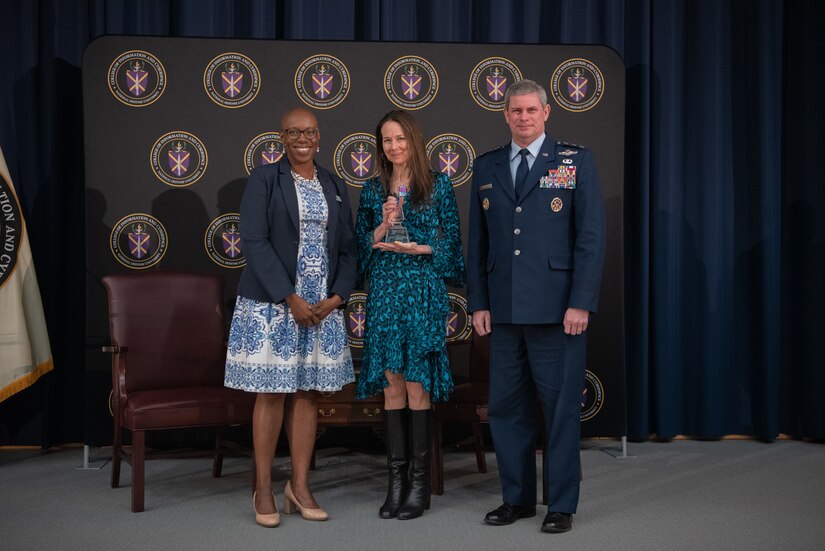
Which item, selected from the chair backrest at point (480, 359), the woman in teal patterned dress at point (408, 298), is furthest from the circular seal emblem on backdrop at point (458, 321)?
the woman in teal patterned dress at point (408, 298)

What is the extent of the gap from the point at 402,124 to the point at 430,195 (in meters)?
0.31

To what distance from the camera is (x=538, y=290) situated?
3.23 meters

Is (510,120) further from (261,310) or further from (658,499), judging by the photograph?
(658,499)

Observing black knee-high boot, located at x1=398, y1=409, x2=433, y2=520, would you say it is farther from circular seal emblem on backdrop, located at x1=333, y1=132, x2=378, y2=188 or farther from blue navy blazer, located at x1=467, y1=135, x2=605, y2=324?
circular seal emblem on backdrop, located at x1=333, y1=132, x2=378, y2=188

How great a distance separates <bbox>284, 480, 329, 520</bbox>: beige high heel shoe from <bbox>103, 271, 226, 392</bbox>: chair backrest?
0.93 metres

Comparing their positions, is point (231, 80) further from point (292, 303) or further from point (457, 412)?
point (457, 412)

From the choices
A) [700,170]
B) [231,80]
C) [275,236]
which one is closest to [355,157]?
[231,80]

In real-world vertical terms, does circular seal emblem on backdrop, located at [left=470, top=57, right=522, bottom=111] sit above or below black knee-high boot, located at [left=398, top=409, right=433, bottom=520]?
above

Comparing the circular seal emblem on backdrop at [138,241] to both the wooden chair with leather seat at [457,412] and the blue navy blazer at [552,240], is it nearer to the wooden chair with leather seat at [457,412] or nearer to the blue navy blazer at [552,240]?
→ the wooden chair with leather seat at [457,412]

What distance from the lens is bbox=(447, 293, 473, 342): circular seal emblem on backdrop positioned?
4902mm

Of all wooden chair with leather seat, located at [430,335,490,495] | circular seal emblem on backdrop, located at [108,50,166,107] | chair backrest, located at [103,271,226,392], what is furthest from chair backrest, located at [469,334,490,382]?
circular seal emblem on backdrop, located at [108,50,166,107]

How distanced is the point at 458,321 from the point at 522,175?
175 cm

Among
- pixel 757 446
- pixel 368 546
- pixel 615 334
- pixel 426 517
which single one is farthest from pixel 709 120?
pixel 368 546

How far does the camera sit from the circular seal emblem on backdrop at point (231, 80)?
473 cm
